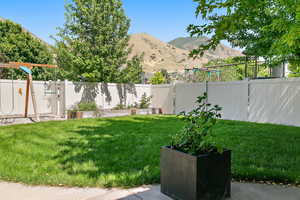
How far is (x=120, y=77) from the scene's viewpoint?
10602 mm

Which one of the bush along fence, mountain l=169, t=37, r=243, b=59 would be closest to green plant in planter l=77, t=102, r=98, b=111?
the bush along fence

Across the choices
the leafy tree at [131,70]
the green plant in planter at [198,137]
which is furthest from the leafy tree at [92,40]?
the green plant in planter at [198,137]

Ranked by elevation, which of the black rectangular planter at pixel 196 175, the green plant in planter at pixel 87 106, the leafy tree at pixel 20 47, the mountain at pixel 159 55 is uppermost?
the mountain at pixel 159 55

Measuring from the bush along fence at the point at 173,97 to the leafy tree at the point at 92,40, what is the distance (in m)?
0.78

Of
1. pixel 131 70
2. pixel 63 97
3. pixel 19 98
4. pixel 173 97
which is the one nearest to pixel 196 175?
pixel 63 97

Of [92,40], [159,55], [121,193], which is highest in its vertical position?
[159,55]

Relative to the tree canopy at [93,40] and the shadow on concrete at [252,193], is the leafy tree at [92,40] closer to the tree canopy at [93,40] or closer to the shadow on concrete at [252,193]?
the tree canopy at [93,40]

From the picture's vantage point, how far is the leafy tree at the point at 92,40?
954 centimetres

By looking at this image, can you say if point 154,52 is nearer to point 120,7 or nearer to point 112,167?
point 120,7

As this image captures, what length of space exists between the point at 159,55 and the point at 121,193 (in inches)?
2247

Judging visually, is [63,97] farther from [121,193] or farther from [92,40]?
[121,193]

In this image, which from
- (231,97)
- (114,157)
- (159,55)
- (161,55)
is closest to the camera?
(114,157)

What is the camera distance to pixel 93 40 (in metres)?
10.0

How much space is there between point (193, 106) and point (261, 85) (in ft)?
9.95
